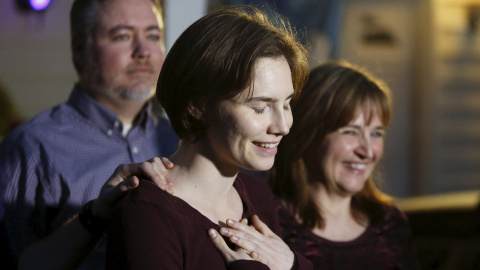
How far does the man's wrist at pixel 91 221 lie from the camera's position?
4.90 ft

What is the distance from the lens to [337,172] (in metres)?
2.12

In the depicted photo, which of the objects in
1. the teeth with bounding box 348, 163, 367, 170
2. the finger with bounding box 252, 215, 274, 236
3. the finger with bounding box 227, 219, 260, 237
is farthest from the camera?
the teeth with bounding box 348, 163, 367, 170

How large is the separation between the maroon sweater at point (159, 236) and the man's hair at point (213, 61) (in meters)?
0.20

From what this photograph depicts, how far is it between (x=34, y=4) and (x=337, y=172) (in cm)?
159

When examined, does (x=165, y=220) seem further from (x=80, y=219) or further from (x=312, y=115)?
(x=312, y=115)

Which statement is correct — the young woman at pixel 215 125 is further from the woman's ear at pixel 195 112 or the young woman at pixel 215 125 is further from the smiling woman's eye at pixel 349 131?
the smiling woman's eye at pixel 349 131

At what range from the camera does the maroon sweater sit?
1.22 metres

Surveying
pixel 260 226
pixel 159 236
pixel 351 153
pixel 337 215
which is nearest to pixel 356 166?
pixel 351 153

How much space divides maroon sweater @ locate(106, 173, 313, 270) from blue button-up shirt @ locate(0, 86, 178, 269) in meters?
0.59

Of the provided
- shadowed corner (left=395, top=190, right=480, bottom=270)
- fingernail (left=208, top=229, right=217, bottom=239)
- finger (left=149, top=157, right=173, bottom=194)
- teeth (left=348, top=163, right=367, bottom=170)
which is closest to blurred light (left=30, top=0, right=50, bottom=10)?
teeth (left=348, top=163, right=367, bottom=170)

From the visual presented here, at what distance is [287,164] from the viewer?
221 centimetres

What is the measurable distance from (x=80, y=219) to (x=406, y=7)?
5.46 m

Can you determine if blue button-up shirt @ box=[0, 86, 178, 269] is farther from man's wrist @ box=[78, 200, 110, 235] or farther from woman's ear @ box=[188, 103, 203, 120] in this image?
woman's ear @ box=[188, 103, 203, 120]

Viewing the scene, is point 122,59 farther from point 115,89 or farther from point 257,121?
point 257,121
